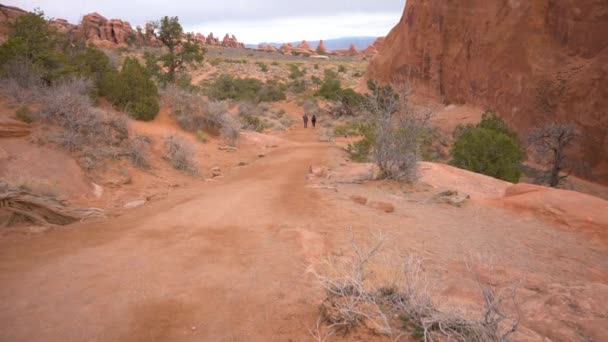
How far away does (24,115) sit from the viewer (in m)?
9.00

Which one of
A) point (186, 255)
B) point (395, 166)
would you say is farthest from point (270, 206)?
point (395, 166)

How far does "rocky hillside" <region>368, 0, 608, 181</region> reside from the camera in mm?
18031

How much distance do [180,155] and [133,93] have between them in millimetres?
4250

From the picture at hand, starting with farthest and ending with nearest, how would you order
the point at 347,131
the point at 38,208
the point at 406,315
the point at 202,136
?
the point at 347,131 → the point at 202,136 → the point at 38,208 → the point at 406,315

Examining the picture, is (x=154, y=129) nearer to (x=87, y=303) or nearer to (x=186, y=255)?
(x=186, y=255)

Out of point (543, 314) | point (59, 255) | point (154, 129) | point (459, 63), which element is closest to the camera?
point (543, 314)

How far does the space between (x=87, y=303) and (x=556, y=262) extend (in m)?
6.80

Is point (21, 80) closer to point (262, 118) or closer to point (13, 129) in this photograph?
point (13, 129)

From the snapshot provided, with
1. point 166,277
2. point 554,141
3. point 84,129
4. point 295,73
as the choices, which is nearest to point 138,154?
point 84,129

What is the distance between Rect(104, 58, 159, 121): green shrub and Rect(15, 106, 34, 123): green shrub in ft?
13.0

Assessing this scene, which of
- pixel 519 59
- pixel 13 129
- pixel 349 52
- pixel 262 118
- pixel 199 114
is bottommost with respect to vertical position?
pixel 262 118

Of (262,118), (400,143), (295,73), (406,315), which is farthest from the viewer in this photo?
(295,73)

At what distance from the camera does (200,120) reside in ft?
53.0

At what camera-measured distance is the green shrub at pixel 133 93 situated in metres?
13.6
